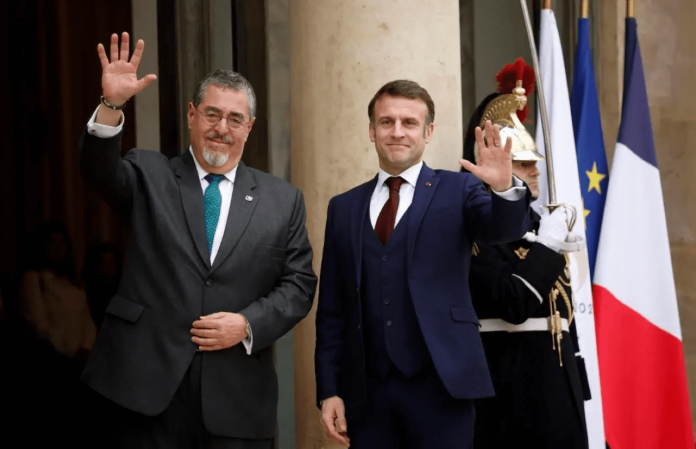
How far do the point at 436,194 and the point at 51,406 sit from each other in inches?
92.2

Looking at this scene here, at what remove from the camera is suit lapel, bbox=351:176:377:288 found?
3.20m

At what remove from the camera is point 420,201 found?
3.24 m

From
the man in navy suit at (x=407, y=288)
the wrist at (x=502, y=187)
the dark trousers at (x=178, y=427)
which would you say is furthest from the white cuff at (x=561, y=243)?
the dark trousers at (x=178, y=427)

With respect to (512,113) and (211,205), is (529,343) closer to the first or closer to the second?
(512,113)

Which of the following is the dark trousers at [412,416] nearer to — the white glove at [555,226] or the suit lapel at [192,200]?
the suit lapel at [192,200]

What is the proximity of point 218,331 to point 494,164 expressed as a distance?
1005mm

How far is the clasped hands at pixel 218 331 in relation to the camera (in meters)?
3.02

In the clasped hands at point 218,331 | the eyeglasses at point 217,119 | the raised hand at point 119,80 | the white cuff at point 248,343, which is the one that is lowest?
the white cuff at point 248,343

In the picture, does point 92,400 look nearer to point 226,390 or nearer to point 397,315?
point 226,390

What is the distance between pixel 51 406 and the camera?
4555mm

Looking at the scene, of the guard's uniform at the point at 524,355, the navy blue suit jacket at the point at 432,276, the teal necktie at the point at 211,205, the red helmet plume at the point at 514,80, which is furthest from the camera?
the red helmet plume at the point at 514,80

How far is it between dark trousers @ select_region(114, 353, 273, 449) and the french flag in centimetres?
278

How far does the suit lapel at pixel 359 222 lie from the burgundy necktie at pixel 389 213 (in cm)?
5

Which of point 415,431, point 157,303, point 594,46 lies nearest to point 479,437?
point 415,431
